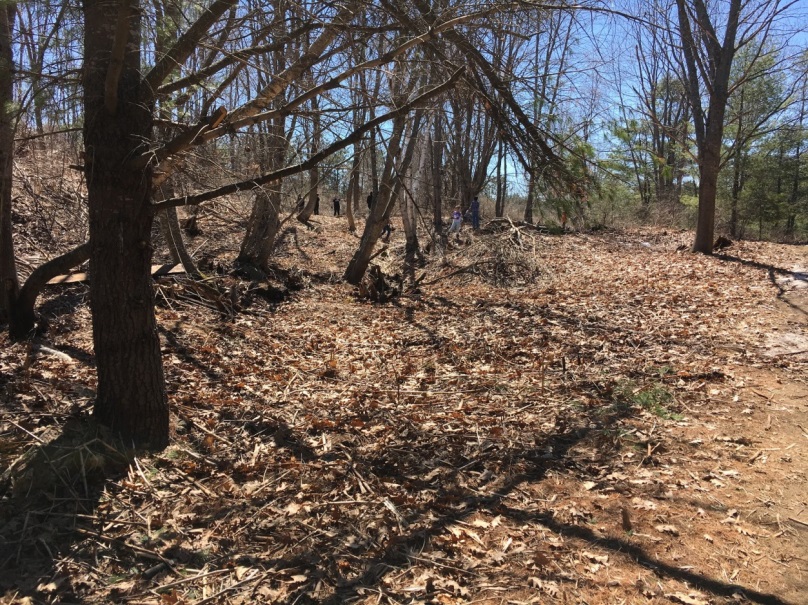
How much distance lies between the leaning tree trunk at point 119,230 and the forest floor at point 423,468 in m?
0.38

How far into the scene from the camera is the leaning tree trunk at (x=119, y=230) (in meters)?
3.63

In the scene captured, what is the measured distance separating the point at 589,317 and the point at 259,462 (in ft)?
20.2

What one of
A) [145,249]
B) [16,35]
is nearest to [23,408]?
[145,249]

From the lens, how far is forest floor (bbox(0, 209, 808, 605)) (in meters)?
2.98

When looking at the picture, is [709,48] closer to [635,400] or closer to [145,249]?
[635,400]

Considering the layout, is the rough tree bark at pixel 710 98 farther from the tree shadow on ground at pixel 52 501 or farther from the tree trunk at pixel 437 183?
the tree shadow on ground at pixel 52 501

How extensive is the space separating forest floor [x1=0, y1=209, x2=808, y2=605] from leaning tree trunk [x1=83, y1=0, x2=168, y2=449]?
376mm

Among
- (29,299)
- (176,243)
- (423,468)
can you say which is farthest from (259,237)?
(423,468)

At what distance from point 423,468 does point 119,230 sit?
2.81 meters

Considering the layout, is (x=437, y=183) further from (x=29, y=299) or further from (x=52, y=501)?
(x=52, y=501)

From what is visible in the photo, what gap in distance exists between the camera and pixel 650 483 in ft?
12.7

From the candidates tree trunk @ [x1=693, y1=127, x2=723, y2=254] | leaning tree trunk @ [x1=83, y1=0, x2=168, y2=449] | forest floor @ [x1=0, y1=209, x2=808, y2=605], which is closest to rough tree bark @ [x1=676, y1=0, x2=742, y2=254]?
tree trunk @ [x1=693, y1=127, x2=723, y2=254]

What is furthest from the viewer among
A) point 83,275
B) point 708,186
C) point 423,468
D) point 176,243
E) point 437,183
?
point 437,183

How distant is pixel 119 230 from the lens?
373 centimetres
